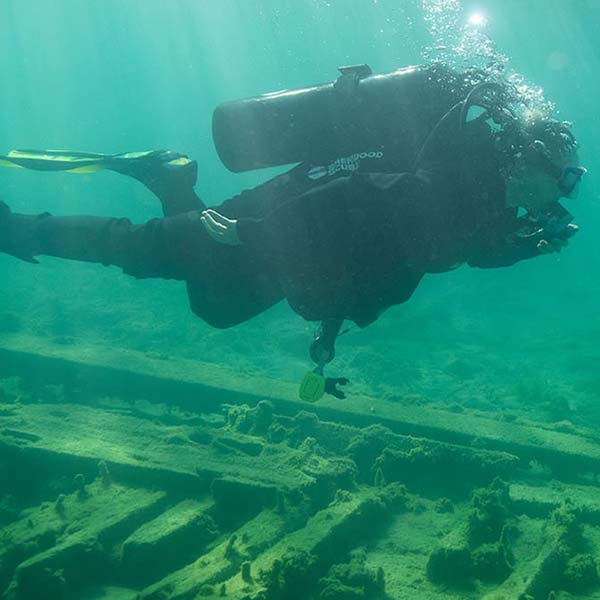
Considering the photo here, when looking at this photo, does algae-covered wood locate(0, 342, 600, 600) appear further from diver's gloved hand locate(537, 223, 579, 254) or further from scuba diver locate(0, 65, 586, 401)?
diver's gloved hand locate(537, 223, 579, 254)

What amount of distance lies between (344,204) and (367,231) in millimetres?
220

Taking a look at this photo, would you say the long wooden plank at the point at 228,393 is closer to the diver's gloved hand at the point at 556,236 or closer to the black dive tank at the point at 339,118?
the diver's gloved hand at the point at 556,236

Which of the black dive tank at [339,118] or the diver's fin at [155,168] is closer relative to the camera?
Result: the black dive tank at [339,118]

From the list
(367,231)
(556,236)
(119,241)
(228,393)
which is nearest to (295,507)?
(119,241)

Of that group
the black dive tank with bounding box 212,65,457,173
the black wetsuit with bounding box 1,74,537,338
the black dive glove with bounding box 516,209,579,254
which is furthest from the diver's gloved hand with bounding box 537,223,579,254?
the black dive tank with bounding box 212,65,457,173

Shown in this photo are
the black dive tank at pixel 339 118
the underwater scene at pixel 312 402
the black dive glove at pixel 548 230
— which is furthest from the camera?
the black dive tank at pixel 339 118

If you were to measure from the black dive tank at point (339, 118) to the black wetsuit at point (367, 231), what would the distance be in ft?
0.35

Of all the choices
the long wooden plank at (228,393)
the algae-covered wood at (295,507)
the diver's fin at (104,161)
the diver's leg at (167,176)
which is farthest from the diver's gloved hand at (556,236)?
the long wooden plank at (228,393)

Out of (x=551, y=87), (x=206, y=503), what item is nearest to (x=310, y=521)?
(x=206, y=503)

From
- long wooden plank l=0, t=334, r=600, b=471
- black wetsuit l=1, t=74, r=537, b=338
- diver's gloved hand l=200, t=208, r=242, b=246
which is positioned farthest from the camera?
long wooden plank l=0, t=334, r=600, b=471

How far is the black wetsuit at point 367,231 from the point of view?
3.13m

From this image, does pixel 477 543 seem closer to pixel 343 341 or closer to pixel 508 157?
pixel 508 157

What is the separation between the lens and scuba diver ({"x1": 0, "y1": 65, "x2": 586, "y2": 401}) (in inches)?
125

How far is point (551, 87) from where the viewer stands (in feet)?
243
